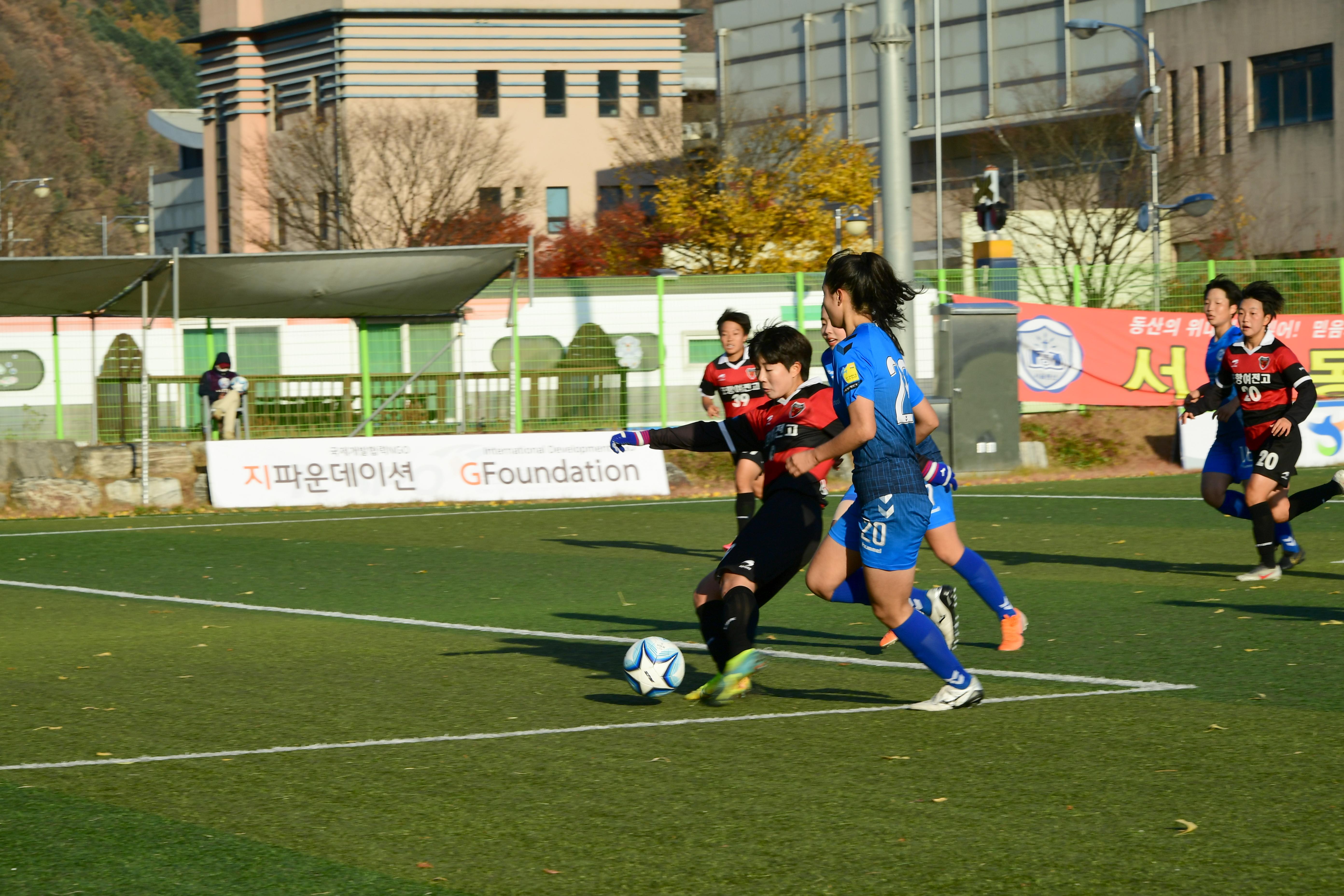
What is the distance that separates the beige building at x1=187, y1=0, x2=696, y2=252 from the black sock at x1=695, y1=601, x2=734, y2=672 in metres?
52.5

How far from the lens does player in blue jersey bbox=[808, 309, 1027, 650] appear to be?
696cm

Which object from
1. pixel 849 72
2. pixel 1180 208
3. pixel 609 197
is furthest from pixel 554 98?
pixel 1180 208

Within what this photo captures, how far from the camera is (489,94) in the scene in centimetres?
6322

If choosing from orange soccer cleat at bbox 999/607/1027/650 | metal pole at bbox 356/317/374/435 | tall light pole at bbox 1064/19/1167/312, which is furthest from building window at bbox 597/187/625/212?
orange soccer cleat at bbox 999/607/1027/650

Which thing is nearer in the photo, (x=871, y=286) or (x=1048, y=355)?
(x=871, y=286)

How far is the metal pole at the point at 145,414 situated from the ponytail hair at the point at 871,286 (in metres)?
14.4

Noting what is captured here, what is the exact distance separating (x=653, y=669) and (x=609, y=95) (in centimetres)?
5966

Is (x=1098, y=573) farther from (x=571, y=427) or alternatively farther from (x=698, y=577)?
(x=571, y=427)

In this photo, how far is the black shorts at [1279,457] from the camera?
11031mm

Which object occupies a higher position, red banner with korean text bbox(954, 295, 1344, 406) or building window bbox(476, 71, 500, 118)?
building window bbox(476, 71, 500, 118)

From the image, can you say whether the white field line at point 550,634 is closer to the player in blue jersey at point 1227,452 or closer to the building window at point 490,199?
the player in blue jersey at point 1227,452

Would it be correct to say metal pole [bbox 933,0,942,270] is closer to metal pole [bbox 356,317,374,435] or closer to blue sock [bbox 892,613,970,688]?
metal pole [bbox 356,317,374,435]

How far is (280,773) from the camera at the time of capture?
598 centimetres

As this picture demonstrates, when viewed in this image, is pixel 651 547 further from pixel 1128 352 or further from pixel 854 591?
pixel 1128 352
